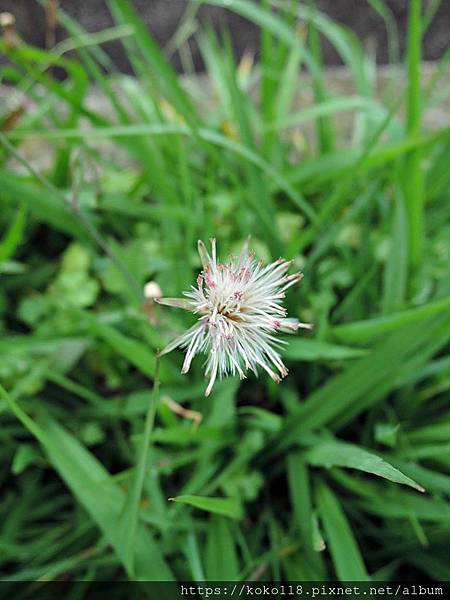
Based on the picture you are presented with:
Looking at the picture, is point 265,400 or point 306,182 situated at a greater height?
point 306,182

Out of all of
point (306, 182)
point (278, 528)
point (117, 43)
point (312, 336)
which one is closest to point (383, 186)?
point (306, 182)

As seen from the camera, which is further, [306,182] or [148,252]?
[306,182]

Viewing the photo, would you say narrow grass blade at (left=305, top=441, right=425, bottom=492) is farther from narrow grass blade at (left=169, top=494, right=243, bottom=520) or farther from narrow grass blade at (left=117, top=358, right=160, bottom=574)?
narrow grass blade at (left=117, top=358, right=160, bottom=574)

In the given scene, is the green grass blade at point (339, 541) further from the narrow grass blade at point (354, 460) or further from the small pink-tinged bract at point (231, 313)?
the small pink-tinged bract at point (231, 313)

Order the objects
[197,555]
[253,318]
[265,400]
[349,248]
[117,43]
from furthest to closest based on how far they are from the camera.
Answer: [117,43], [349,248], [265,400], [197,555], [253,318]

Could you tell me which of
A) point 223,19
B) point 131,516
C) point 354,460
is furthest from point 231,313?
point 223,19

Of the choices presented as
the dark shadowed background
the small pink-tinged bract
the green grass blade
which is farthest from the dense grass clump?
the dark shadowed background

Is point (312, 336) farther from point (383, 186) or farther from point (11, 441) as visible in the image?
point (11, 441)
